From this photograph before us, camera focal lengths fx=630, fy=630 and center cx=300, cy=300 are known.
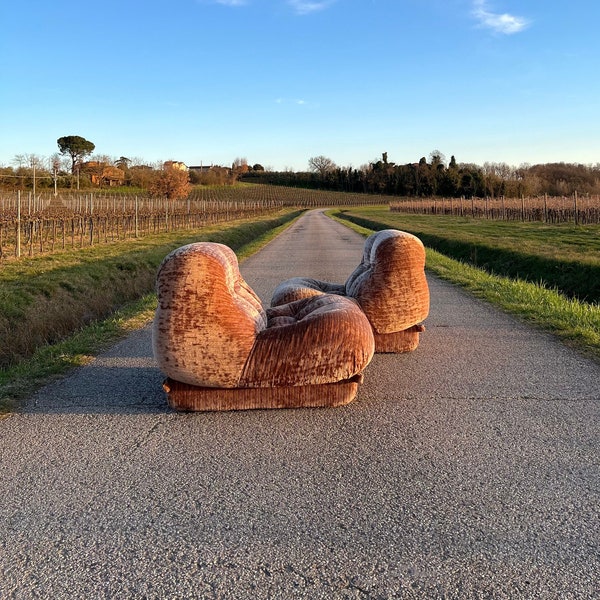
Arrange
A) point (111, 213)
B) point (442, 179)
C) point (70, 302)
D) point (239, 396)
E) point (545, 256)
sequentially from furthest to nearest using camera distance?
point (442, 179), point (111, 213), point (545, 256), point (70, 302), point (239, 396)

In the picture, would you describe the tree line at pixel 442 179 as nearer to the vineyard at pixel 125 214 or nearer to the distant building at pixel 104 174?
the vineyard at pixel 125 214

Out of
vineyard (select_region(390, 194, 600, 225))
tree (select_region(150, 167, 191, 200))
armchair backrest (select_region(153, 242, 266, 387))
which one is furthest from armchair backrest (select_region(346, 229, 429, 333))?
tree (select_region(150, 167, 191, 200))

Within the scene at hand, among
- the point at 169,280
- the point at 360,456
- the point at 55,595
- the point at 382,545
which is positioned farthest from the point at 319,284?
the point at 55,595

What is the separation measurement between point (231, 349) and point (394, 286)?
8.08 ft

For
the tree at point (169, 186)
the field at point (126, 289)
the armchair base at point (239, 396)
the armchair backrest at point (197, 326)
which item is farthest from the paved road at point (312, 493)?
the tree at point (169, 186)

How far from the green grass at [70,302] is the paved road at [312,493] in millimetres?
597

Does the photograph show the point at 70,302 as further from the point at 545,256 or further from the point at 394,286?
the point at 545,256

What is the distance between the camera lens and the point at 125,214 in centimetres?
2967

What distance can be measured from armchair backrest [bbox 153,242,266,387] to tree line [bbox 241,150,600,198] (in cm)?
6560

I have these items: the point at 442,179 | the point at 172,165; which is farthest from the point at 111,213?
the point at 442,179

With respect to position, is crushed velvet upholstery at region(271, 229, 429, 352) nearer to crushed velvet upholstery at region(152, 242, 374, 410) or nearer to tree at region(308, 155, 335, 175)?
crushed velvet upholstery at region(152, 242, 374, 410)

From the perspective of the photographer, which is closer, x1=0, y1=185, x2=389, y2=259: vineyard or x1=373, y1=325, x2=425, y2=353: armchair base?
x1=373, y1=325, x2=425, y2=353: armchair base

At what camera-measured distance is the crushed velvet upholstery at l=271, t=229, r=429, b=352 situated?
6.51 metres

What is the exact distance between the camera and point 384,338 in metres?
6.66
